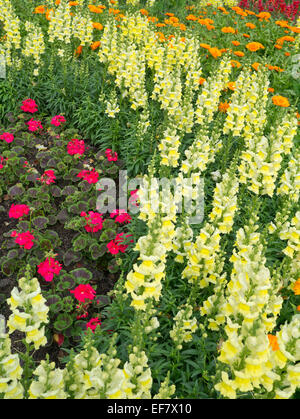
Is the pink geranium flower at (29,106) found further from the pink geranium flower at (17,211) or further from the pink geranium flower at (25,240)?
the pink geranium flower at (25,240)

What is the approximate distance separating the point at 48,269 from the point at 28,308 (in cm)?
171

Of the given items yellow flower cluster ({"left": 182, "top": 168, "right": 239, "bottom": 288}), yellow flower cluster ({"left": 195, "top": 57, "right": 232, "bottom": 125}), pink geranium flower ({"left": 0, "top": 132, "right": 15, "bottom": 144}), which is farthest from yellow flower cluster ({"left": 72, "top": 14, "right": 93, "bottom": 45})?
yellow flower cluster ({"left": 182, "top": 168, "right": 239, "bottom": 288})

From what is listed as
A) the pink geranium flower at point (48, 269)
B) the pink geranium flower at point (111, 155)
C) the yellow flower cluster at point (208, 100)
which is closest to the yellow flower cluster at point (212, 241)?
the pink geranium flower at point (48, 269)

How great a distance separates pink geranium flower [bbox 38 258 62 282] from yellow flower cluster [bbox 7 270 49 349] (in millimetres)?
1539

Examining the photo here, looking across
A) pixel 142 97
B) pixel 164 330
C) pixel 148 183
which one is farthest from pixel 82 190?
pixel 164 330

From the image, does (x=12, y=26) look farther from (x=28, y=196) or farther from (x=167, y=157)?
(x=167, y=157)

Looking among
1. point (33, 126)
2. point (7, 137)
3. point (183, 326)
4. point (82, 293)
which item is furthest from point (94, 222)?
point (33, 126)

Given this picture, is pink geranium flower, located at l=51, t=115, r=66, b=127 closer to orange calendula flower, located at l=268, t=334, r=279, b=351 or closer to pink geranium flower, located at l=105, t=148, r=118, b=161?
pink geranium flower, located at l=105, t=148, r=118, b=161

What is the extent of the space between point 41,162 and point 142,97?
1.96m

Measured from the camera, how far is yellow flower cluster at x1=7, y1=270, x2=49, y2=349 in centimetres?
261

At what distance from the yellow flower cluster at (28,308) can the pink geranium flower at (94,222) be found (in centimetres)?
227

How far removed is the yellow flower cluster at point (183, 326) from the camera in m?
3.28

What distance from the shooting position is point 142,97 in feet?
21.0

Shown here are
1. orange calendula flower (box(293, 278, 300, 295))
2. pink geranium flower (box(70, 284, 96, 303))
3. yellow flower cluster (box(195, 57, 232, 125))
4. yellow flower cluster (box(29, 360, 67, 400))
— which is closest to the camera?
yellow flower cluster (box(29, 360, 67, 400))
